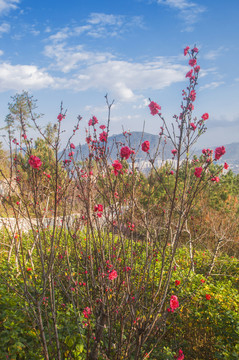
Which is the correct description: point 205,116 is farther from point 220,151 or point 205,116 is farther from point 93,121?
point 93,121

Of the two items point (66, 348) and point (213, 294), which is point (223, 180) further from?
point (66, 348)

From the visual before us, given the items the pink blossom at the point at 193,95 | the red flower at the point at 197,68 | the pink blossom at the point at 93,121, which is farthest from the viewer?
the pink blossom at the point at 93,121

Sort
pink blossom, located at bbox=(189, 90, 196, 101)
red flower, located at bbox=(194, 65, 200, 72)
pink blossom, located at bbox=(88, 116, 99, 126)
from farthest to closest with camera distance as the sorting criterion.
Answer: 1. pink blossom, located at bbox=(88, 116, 99, 126)
2. red flower, located at bbox=(194, 65, 200, 72)
3. pink blossom, located at bbox=(189, 90, 196, 101)

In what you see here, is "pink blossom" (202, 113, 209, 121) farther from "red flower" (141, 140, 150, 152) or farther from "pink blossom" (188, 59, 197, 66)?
"red flower" (141, 140, 150, 152)

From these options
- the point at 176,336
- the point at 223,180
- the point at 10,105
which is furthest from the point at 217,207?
the point at 10,105

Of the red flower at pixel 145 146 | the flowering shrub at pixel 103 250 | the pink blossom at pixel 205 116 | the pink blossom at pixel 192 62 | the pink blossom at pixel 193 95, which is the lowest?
the flowering shrub at pixel 103 250

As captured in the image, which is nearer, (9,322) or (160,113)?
(160,113)

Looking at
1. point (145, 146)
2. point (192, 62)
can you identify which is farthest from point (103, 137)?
point (192, 62)

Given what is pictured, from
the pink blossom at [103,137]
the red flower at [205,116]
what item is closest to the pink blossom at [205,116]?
the red flower at [205,116]

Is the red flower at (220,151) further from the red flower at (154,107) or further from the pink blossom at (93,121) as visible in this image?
the pink blossom at (93,121)

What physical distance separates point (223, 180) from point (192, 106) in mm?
11656

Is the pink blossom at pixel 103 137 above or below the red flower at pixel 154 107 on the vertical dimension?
below

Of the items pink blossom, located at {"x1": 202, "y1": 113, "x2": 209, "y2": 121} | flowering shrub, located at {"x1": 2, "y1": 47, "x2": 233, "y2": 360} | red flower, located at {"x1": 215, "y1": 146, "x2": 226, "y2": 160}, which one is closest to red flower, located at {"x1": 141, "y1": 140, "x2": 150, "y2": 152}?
flowering shrub, located at {"x1": 2, "y1": 47, "x2": 233, "y2": 360}

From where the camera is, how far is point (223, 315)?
3.52m
